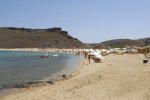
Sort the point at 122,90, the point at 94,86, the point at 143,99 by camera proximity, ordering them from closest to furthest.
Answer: the point at 143,99 → the point at 122,90 → the point at 94,86

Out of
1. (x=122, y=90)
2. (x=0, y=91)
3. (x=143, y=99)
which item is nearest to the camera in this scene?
(x=143, y=99)

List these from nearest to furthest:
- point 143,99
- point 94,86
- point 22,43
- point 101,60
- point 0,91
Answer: point 143,99 < point 94,86 < point 0,91 < point 101,60 < point 22,43

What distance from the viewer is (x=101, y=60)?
42406mm

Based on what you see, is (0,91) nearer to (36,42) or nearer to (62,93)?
(62,93)

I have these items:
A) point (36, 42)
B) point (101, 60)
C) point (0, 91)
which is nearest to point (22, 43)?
point (36, 42)

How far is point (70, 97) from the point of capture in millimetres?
13695

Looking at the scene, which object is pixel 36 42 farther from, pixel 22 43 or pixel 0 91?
pixel 0 91

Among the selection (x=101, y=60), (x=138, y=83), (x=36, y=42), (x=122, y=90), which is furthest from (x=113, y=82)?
(x=36, y=42)

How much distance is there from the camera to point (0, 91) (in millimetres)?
18812

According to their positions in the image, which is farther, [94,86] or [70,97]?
[94,86]

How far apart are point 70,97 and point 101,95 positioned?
129 cm

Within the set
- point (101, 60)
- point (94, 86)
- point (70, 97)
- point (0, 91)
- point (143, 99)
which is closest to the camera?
point (143, 99)

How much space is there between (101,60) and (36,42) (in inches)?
6235

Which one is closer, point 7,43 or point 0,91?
point 0,91
